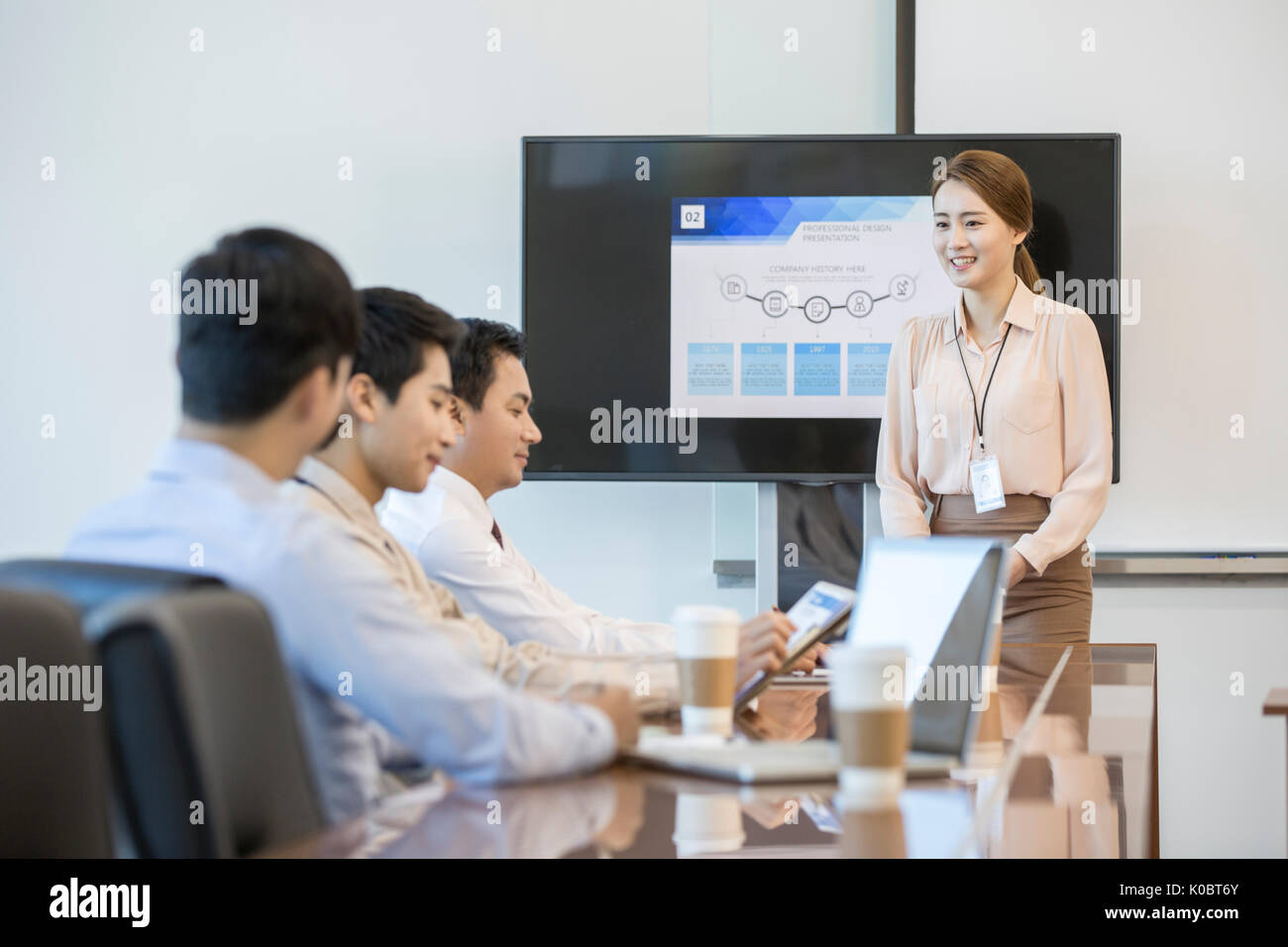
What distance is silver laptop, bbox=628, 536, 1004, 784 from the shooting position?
3.43 feet

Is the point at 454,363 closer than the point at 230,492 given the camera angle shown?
No

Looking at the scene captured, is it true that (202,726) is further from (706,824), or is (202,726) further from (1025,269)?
(1025,269)

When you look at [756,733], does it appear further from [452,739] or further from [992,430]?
[992,430]

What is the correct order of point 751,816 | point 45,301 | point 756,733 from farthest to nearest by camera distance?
point 45,301 → point 756,733 → point 751,816

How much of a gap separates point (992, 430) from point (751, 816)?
1.96m

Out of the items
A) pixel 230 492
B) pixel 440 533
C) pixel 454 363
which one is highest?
pixel 454 363

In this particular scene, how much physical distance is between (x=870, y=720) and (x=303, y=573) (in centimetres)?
46

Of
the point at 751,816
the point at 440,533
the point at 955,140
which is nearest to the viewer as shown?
the point at 751,816

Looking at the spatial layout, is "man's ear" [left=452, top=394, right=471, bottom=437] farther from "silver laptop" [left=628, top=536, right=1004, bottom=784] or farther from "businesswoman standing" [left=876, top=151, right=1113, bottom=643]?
"silver laptop" [left=628, top=536, right=1004, bottom=784]

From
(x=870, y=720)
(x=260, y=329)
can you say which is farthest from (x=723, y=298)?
(x=870, y=720)

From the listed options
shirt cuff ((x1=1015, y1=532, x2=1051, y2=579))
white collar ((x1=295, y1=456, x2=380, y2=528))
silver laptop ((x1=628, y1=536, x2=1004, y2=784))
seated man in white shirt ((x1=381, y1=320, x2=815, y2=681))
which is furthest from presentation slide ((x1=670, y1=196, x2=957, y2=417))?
silver laptop ((x1=628, y1=536, x2=1004, y2=784))

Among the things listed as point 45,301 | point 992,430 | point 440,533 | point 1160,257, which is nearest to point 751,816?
point 440,533

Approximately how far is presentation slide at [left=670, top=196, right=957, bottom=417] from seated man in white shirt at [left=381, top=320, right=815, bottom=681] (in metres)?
1.16

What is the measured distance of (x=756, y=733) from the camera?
1.32 meters
